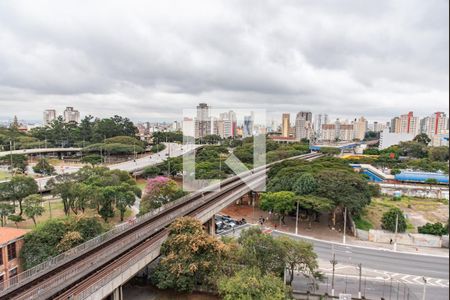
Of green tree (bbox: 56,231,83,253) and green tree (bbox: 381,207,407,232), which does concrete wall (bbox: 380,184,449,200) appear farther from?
green tree (bbox: 56,231,83,253)

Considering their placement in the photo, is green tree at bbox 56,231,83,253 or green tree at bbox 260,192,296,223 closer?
green tree at bbox 56,231,83,253

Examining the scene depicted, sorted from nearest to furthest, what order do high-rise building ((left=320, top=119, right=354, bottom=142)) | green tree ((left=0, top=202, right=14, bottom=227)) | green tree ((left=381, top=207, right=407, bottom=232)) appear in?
green tree ((left=0, top=202, right=14, bottom=227)) < green tree ((left=381, top=207, right=407, bottom=232)) < high-rise building ((left=320, top=119, right=354, bottom=142))

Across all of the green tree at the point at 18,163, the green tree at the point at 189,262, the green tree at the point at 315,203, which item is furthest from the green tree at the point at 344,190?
the green tree at the point at 18,163

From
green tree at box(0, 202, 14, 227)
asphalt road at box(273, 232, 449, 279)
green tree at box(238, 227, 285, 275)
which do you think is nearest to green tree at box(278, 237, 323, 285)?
green tree at box(238, 227, 285, 275)

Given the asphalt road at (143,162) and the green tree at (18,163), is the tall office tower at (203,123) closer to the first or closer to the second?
the asphalt road at (143,162)

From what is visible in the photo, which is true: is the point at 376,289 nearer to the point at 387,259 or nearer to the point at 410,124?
the point at 387,259

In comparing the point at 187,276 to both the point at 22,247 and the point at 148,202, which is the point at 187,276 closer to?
the point at 22,247

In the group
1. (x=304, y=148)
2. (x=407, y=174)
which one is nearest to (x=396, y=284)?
(x=407, y=174)

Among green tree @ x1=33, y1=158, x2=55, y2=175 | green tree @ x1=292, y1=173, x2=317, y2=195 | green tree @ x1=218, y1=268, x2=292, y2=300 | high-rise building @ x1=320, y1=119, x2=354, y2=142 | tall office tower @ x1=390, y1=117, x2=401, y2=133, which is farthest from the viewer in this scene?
high-rise building @ x1=320, y1=119, x2=354, y2=142
